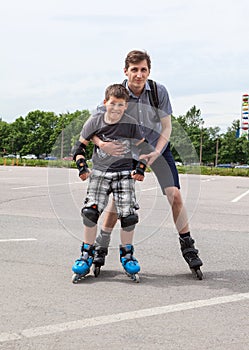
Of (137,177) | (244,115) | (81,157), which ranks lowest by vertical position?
(137,177)

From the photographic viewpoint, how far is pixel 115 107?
13.7 ft

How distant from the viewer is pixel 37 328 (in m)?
3.13

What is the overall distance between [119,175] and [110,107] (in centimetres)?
55

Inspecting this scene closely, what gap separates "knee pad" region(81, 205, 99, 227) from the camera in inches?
→ 170

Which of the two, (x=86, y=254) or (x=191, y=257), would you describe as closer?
(x=86, y=254)

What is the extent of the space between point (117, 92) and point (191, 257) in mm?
1515

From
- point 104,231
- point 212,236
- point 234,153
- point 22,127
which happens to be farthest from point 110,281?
point 22,127

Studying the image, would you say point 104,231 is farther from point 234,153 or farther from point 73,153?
point 234,153

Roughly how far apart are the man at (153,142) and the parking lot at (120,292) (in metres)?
0.27

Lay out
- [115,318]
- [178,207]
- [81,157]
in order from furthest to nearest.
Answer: [178,207], [81,157], [115,318]

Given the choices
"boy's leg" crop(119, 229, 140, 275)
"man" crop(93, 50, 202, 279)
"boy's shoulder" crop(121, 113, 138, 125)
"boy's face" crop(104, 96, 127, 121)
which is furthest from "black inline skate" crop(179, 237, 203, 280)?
"boy's face" crop(104, 96, 127, 121)

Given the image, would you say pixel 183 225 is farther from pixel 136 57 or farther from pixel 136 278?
pixel 136 57

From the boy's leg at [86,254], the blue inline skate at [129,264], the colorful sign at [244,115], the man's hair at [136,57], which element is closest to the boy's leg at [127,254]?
the blue inline skate at [129,264]

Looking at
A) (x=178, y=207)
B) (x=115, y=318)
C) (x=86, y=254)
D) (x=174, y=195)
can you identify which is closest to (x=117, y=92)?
(x=174, y=195)
